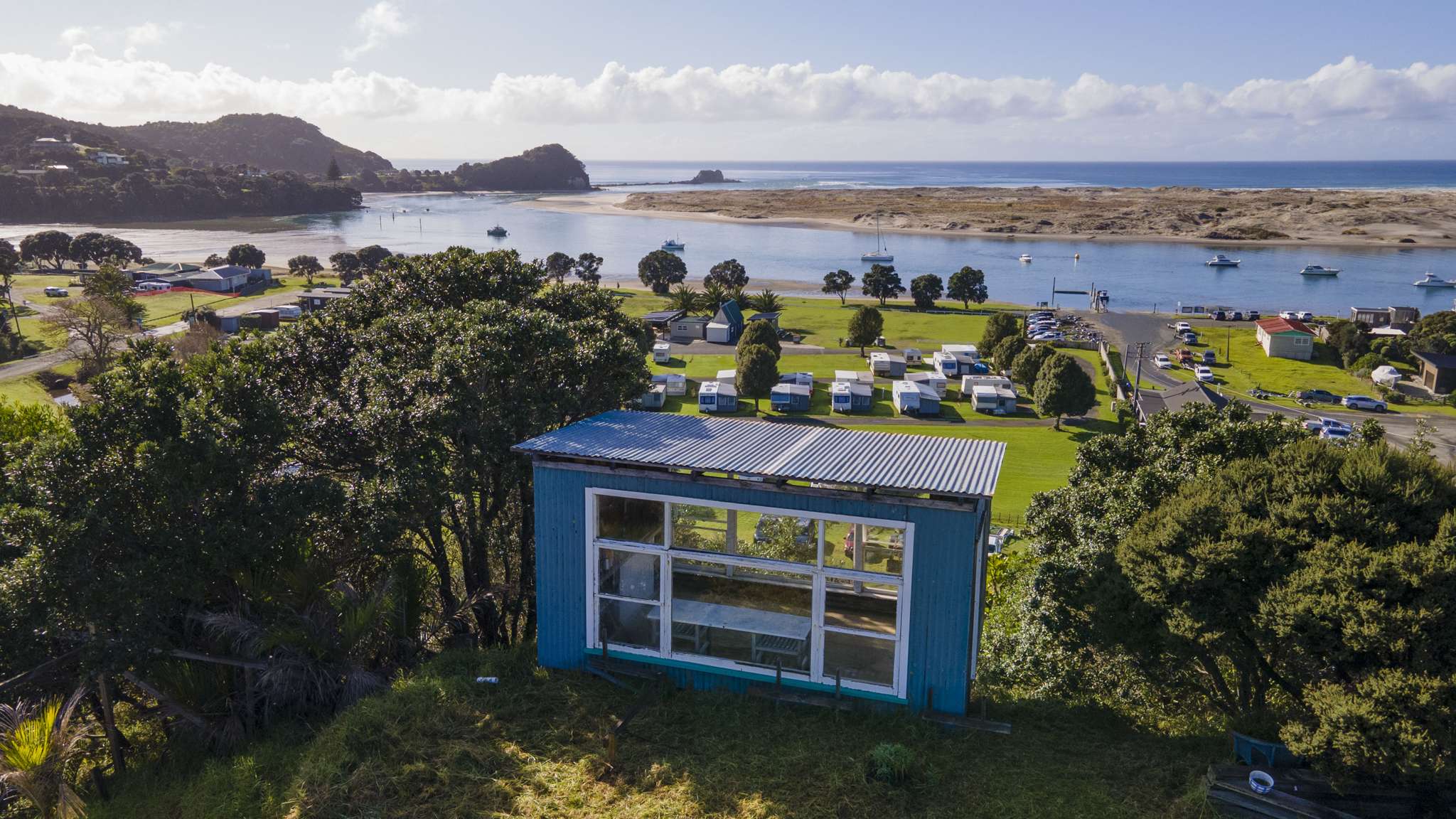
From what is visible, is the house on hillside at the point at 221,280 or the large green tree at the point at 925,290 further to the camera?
the house on hillside at the point at 221,280

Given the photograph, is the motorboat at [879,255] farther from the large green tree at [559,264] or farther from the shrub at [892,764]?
the shrub at [892,764]

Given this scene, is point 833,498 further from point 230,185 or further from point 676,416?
point 230,185

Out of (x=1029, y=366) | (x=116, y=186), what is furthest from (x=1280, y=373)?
(x=116, y=186)

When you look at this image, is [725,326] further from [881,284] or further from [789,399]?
[881,284]

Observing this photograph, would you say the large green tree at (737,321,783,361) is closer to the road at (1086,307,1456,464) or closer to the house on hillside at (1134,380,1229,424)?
the house on hillside at (1134,380,1229,424)

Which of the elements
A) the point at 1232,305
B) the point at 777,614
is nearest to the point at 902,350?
the point at 1232,305

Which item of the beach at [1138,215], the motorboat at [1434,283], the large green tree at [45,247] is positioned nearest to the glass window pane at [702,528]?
the large green tree at [45,247]
